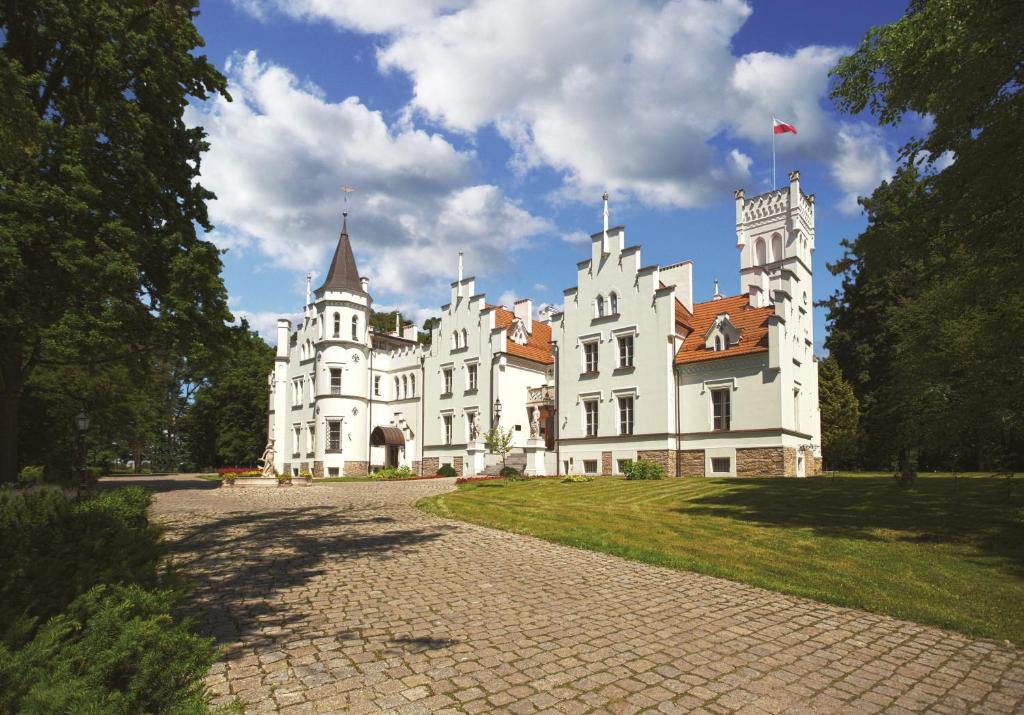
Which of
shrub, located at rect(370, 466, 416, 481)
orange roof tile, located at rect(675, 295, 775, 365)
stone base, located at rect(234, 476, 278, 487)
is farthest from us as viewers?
shrub, located at rect(370, 466, 416, 481)

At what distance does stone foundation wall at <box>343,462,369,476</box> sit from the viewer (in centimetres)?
4669

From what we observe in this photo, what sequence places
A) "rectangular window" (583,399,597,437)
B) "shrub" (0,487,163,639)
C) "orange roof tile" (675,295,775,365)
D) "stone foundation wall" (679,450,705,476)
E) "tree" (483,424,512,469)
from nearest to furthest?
"shrub" (0,487,163,639)
"orange roof tile" (675,295,775,365)
"stone foundation wall" (679,450,705,476)
"rectangular window" (583,399,597,437)
"tree" (483,424,512,469)

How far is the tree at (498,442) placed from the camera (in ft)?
118

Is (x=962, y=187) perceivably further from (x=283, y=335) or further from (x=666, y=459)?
(x=283, y=335)

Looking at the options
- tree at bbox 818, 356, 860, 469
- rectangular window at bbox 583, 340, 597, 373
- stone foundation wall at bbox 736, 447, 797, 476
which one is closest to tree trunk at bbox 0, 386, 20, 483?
rectangular window at bbox 583, 340, 597, 373

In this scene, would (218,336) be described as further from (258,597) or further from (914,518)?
(914,518)

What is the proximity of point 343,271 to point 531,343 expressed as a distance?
16418mm

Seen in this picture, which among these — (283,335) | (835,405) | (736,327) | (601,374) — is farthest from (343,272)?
(835,405)

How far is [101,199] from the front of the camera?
18250 millimetres

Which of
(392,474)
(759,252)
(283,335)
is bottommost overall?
(392,474)

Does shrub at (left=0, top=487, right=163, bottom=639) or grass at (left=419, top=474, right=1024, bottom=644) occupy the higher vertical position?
shrub at (left=0, top=487, right=163, bottom=639)

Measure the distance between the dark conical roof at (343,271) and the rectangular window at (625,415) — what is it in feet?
79.6

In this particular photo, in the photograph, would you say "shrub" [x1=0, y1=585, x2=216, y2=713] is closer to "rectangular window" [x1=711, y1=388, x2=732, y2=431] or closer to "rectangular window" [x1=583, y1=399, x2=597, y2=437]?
"rectangular window" [x1=711, y1=388, x2=732, y2=431]

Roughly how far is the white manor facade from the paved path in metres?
22.9
